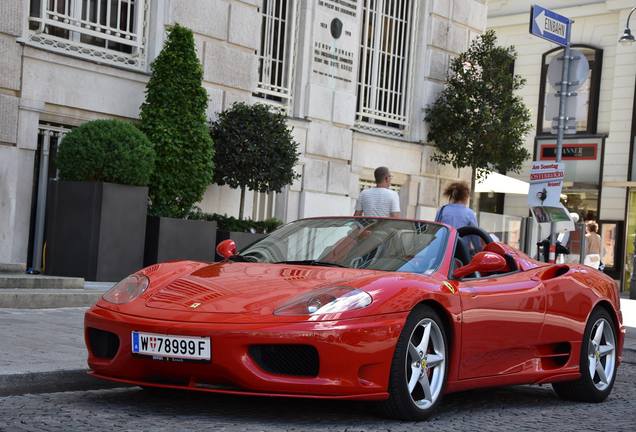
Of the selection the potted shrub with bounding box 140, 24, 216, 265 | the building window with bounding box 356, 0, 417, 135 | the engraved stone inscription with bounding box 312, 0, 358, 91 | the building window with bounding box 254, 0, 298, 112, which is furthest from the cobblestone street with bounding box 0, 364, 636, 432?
the building window with bounding box 356, 0, 417, 135

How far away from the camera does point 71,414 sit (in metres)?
5.74

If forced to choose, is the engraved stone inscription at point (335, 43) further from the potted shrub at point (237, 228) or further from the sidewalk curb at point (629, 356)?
the sidewalk curb at point (629, 356)

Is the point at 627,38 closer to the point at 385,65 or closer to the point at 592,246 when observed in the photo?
the point at 592,246

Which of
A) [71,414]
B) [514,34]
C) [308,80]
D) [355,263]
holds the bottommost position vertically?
[71,414]

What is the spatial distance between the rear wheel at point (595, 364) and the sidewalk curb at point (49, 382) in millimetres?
3141

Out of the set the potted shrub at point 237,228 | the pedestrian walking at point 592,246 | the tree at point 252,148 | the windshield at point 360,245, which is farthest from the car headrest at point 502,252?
the pedestrian walking at point 592,246

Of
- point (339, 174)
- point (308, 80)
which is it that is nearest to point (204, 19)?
point (308, 80)

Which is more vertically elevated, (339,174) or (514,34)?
(514,34)

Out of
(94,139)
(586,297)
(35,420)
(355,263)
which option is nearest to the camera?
(35,420)

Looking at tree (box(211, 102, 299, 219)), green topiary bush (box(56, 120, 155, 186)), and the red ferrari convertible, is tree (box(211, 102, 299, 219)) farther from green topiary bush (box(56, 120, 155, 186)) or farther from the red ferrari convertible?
the red ferrari convertible

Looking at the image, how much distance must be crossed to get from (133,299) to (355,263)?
1332 mm

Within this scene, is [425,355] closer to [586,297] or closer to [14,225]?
[586,297]

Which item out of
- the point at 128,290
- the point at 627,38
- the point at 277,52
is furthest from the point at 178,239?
the point at 627,38

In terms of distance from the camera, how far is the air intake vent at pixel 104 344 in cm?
608
